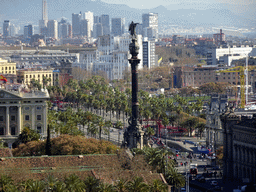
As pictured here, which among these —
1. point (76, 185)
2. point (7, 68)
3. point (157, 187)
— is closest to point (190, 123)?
point (157, 187)

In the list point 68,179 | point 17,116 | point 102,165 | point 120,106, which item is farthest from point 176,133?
point 68,179

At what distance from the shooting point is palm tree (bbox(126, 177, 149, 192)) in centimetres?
5212

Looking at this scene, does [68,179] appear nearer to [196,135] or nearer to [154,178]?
[154,178]

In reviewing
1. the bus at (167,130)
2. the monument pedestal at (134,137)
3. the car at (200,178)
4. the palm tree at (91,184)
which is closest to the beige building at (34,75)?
the bus at (167,130)

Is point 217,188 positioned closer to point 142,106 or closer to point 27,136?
point 27,136

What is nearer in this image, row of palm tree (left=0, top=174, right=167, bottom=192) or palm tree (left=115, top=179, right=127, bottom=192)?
row of palm tree (left=0, top=174, right=167, bottom=192)

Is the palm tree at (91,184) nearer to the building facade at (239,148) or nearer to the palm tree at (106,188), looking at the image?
the palm tree at (106,188)

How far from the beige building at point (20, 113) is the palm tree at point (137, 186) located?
38938 millimetres

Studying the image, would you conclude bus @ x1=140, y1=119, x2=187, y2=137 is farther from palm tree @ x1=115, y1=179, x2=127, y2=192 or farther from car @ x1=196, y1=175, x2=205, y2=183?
palm tree @ x1=115, y1=179, x2=127, y2=192

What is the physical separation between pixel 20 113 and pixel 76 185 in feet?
138

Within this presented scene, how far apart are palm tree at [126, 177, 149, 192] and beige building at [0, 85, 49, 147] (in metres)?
38.9

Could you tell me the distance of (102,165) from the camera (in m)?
59.5

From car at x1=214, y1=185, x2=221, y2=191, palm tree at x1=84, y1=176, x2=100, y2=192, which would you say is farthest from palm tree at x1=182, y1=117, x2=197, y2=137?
palm tree at x1=84, y1=176, x2=100, y2=192

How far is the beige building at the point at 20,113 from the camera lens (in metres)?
90.5
